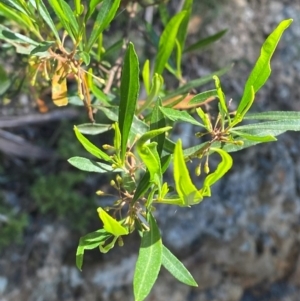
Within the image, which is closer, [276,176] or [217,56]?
[276,176]

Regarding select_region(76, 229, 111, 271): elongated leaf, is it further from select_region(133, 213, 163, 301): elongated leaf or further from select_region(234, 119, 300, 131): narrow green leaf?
select_region(234, 119, 300, 131): narrow green leaf

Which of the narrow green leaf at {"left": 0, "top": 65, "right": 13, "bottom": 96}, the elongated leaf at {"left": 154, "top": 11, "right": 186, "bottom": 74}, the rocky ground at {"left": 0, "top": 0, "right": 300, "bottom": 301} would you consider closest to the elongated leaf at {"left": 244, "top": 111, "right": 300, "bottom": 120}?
the elongated leaf at {"left": 154, "top": 11, "right": 186, "bottom": 74}

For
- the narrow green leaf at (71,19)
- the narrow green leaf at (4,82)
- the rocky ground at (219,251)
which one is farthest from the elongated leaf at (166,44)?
the rocky ground at (219,251)

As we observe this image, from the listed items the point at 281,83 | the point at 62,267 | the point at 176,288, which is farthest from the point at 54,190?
the point at 281,83

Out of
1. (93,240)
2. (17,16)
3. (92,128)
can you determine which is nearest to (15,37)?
(17,16)

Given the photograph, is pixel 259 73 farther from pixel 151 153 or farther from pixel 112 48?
pixel 112 48

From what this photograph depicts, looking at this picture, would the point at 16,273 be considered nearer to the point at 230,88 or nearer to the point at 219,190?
the point at 219,190
